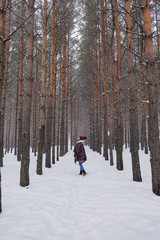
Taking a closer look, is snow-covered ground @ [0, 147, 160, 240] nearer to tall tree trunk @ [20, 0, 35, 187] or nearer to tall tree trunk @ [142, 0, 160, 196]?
tall tree trunk @ [20, 0, 35, 187]

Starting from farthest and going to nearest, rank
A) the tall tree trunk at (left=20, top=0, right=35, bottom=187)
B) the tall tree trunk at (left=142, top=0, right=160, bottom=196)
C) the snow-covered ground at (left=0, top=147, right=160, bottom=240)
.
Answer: the tall tree trunk at (left=20, top=0, right=35, bottom=187), the tall tree trunk at (left=142, top=0, right=160, bottom=196), the snow-covered ground at (left=0, top=147, right=160, bottom=240)

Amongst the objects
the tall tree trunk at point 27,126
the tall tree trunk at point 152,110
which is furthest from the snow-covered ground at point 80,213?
Answer: the tall tree trunk at point 152,110

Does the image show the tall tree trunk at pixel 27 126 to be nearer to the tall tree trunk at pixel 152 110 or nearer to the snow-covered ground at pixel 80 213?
the snow-covered ground at pixel 80 213

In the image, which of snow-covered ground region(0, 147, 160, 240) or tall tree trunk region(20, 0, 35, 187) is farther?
tall tree trunk region(20, 0, 35, 187)

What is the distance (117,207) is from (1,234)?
2.07 metres

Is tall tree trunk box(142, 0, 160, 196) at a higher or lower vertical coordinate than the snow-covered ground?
higher

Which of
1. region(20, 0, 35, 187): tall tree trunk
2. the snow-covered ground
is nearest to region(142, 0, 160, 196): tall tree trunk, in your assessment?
the snow-covered ground

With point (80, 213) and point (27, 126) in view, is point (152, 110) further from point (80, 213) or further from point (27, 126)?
point (27, 126)

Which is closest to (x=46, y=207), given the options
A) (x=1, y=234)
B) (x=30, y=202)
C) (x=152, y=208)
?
(x=30, y=202)

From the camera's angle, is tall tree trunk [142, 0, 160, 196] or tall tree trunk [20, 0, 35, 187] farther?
tall tree trunk [20, 0, 35, 187]

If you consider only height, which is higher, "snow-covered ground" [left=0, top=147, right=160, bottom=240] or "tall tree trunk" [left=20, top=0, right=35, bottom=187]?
"tall tree trunk" [left=20, top=0, right=35, bottom=187]

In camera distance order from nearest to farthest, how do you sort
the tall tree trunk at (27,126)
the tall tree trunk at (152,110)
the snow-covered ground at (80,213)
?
the snow-covered ground at (80,213) < the tall tree trunk at (152,110) < the tall tree trunk at (27,126)

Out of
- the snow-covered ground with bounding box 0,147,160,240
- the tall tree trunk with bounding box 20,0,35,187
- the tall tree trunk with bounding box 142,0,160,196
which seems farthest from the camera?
the tall tree trunk with bounding box 20,0,35,187

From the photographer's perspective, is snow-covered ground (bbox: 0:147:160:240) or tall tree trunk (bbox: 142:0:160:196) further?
tall tree trunk (bbox: 142:0:160:196)
